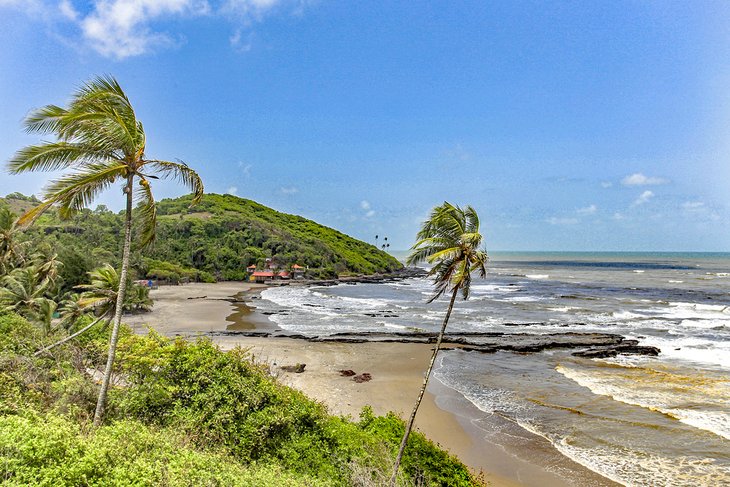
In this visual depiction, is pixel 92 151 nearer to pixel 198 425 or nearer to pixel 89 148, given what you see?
pixel 89 148

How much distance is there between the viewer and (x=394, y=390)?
21.4m

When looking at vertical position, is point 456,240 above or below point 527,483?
above

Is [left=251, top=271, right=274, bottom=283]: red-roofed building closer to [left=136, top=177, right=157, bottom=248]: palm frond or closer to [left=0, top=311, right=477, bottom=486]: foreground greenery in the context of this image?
[left=0, top=311, right=477, bottom=486]: foreground greenery

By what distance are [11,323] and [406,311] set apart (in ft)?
125

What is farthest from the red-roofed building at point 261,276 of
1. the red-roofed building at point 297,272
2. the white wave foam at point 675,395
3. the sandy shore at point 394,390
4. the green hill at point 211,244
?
the white wave foam at point 675,395

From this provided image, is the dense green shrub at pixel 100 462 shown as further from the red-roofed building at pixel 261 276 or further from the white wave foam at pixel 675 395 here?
the red-roofed building at pixel 261 276

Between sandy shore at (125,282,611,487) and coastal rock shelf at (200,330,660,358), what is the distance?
1362mm

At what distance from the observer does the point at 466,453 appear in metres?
14.6

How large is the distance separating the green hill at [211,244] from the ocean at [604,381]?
39.0 metres

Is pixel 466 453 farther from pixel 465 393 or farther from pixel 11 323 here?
pixel 11 323

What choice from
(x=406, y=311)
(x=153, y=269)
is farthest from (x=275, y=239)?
(x=406, y=311)

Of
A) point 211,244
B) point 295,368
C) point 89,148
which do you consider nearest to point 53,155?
point 89,148

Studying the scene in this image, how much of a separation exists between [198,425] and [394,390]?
41.5ft

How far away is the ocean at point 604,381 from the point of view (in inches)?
567
